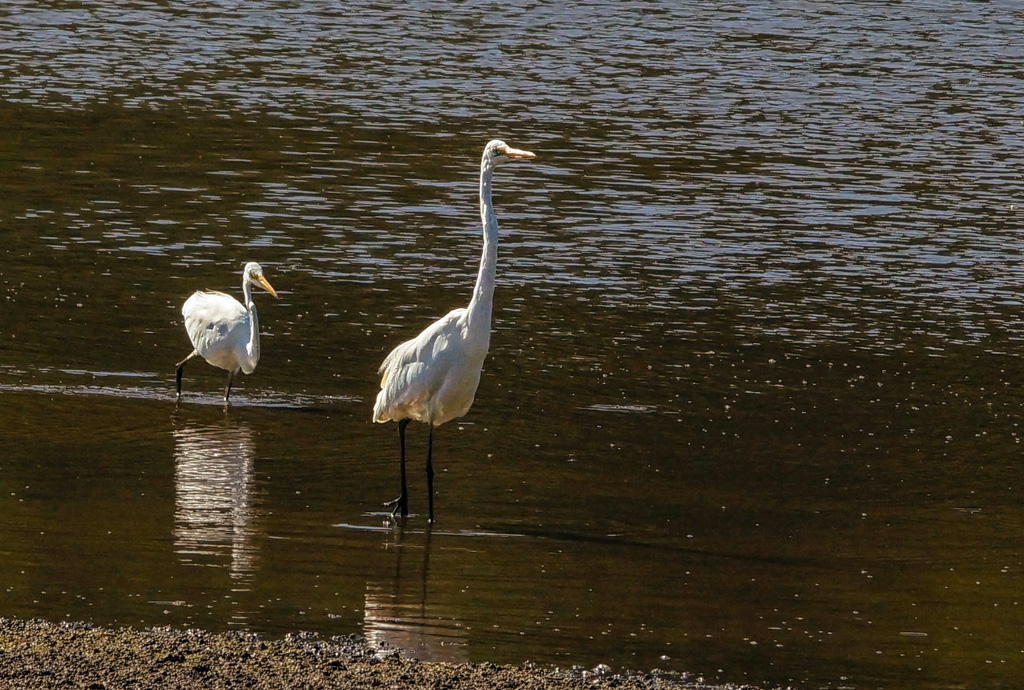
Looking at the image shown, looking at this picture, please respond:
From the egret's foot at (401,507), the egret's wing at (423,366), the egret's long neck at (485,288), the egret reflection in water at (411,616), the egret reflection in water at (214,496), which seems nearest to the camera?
the egret reflection in water at (411,616)

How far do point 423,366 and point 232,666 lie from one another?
384 cm

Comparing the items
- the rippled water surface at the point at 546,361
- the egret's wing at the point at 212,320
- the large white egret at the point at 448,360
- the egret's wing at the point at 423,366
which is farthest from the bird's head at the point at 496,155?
the egret's wing at the point at 212,320

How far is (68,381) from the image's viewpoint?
13.4 metres

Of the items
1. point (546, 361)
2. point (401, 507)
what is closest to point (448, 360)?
point (401, 507)

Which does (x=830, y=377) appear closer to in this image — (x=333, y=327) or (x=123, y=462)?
(x=333, y=327)

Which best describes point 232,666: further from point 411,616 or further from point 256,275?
point 256,275

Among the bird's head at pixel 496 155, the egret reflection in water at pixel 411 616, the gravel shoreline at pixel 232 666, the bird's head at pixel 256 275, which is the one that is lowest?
the egret reflection in water at pixel 411 616

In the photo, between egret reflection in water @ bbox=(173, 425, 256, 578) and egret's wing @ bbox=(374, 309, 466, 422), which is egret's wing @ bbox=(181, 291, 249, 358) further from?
egret's wing @ bbox=(374, 309, 466, 422)

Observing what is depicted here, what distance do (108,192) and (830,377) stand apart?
34.9 feet

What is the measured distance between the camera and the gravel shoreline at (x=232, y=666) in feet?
23.6

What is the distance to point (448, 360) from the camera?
429 inches

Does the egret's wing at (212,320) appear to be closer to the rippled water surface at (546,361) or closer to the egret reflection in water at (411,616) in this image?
the rippled water surface at (546,361)

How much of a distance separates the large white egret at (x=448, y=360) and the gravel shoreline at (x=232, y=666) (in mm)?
2893

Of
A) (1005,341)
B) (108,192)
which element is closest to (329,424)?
(1005,341)
